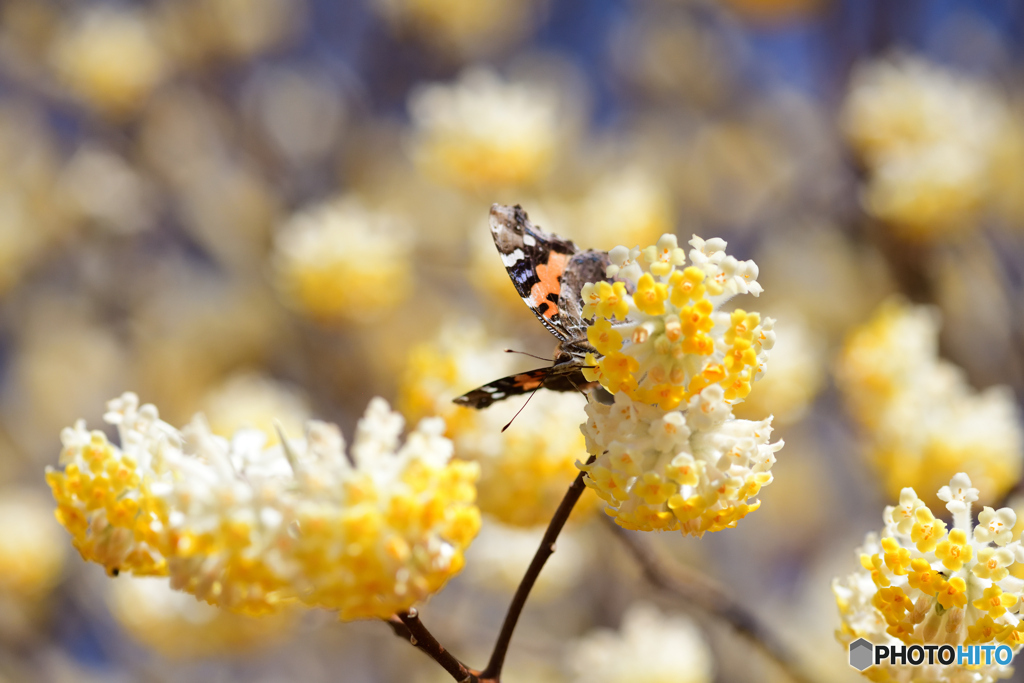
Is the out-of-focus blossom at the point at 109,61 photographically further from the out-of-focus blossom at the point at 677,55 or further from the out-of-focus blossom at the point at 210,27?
the out-of-focus blossom at the point at 677,55

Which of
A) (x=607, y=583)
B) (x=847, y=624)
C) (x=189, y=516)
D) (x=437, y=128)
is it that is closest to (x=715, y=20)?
(x=437, y=128)

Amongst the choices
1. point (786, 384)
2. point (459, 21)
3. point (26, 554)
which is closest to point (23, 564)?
point (26, 554)

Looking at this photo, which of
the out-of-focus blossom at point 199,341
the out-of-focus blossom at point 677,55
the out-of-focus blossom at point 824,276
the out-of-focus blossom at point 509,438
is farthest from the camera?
the out-of-focus blossom at point 677,55

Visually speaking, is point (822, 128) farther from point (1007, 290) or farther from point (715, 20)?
point (1007, 290)

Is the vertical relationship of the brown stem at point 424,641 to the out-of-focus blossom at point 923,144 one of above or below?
below

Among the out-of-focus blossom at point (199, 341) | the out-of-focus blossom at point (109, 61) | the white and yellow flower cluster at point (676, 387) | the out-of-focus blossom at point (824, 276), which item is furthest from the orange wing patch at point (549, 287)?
the out-of-focus blossom at point (109, 61)

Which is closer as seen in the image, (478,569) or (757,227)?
(478,569)

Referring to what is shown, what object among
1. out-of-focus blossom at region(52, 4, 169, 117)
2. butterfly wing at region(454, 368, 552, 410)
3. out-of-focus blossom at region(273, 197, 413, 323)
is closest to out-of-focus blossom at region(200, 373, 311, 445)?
out-of-focus blossom at region(273, 197, 413, 323)
